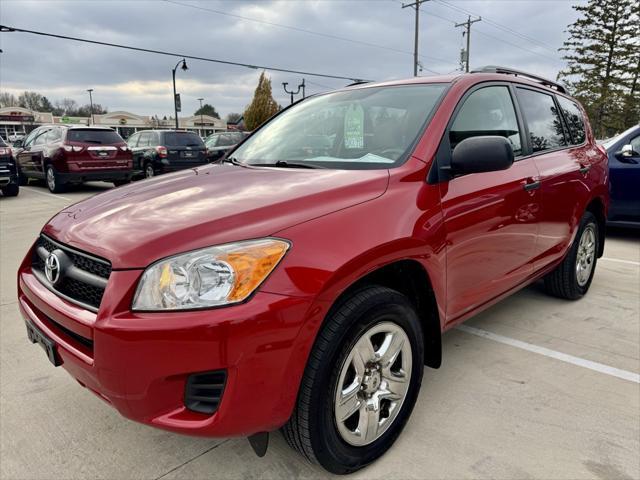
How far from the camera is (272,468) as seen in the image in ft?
6.72

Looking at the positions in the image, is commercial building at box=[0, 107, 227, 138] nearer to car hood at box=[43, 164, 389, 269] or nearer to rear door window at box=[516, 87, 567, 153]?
rear door window at box=[516, 87, 567, 153]

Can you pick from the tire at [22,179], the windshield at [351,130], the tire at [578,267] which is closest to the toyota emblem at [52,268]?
the windshield at [351,130]

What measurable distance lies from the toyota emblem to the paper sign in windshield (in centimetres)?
152

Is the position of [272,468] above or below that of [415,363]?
below

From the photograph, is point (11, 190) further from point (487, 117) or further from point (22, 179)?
point (487, 117)

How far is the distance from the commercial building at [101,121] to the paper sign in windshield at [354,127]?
6778 cm

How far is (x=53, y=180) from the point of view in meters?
11.2

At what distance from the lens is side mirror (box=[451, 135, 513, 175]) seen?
7.32 ft

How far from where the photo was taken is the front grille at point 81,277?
1737mm

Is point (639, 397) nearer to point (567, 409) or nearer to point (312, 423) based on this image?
point (567, 409)

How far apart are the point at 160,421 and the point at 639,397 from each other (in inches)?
99.1

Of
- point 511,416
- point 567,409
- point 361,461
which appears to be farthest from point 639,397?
point 361,461

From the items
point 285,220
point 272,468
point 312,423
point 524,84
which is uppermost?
point 524,84

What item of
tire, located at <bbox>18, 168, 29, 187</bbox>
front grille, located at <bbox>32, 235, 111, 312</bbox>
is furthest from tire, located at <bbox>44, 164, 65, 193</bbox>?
front grille, located at <bbox>32, 235, 111, 312</bbox>
